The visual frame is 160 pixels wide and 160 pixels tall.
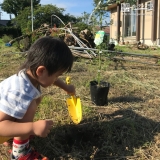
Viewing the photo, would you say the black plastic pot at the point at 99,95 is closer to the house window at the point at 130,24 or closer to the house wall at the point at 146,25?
the house wall at the point at 146,25

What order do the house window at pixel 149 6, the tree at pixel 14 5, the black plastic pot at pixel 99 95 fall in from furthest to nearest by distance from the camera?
the tree at pixel 14 5
the house window at pixel 149 6
the black plastic pot at pixel 99 95

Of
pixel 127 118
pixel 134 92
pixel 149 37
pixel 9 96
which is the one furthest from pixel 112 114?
pixel 149 37

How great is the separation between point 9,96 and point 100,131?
787mm

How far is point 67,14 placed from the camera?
101 ft

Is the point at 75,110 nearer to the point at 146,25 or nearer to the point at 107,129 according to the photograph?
the point at 107,129

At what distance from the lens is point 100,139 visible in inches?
71.3

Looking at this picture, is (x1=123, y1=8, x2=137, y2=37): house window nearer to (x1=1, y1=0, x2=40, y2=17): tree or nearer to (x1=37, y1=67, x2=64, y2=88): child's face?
(x1=37, y1=67, x2=64, y2=88): child's face

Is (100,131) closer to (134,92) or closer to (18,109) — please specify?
(18,109)

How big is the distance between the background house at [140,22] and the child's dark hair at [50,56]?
28.3ft

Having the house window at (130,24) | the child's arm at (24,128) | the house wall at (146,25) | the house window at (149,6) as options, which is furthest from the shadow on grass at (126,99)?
the house window at (130,24)

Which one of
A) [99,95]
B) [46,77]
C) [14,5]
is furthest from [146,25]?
[14,5]

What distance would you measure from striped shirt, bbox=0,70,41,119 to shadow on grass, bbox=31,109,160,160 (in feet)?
1.43

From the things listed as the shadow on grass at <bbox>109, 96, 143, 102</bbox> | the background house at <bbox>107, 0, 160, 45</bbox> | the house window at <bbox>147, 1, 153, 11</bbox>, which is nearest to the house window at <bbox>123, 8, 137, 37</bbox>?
the background house at <bbox>107, 0, 160, 45</bbox>

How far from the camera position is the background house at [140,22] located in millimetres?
11734
